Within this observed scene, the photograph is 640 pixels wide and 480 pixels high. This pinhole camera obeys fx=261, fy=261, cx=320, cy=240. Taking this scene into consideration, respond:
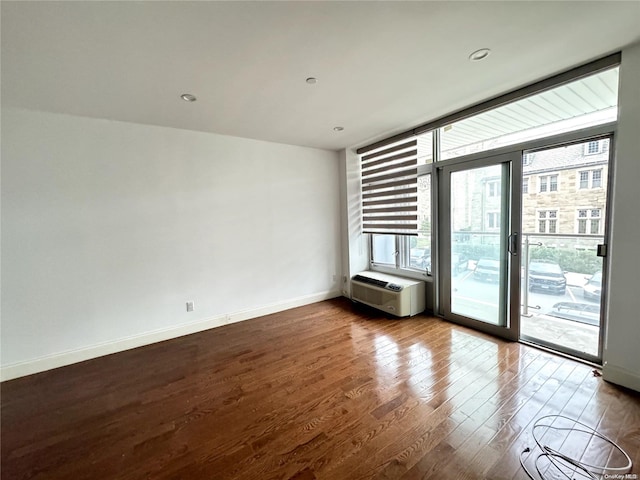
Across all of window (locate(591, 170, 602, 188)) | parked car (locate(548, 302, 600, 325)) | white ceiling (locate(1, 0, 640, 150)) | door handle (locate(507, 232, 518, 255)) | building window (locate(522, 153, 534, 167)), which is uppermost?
white ceiling (locate(1, 0, 640, 150))

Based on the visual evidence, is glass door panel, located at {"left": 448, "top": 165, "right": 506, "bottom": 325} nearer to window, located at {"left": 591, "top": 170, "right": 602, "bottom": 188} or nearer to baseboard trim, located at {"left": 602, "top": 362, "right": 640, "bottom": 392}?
window, located at {"left": 591, "top": 170, "right": 602, "bottom": 188}

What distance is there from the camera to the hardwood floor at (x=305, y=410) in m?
1.50

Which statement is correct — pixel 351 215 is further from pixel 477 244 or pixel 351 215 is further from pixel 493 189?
pixel 493 189

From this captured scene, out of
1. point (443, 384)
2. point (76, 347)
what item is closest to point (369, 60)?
point (443, 384)

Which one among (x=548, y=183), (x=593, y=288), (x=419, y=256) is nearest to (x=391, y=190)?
(x=419, y=256)

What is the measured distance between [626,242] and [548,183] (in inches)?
35.5

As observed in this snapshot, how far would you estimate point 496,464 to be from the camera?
144 centimetres

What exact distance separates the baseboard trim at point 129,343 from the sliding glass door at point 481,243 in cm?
231

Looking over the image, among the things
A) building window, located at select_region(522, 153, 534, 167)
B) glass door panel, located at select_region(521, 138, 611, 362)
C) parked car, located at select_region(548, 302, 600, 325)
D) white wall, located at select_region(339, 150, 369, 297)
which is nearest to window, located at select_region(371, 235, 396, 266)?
white wall, located at select_region(339, 150, 369, 297)

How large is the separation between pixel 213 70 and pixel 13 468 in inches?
113

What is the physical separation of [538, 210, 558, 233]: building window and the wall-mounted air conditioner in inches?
59.2

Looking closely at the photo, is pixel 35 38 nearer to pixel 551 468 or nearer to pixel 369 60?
pixel 369 60

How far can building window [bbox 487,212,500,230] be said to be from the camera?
2891 mm

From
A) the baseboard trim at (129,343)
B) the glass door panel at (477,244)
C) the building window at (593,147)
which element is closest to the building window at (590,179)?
the building window at (593,147)
